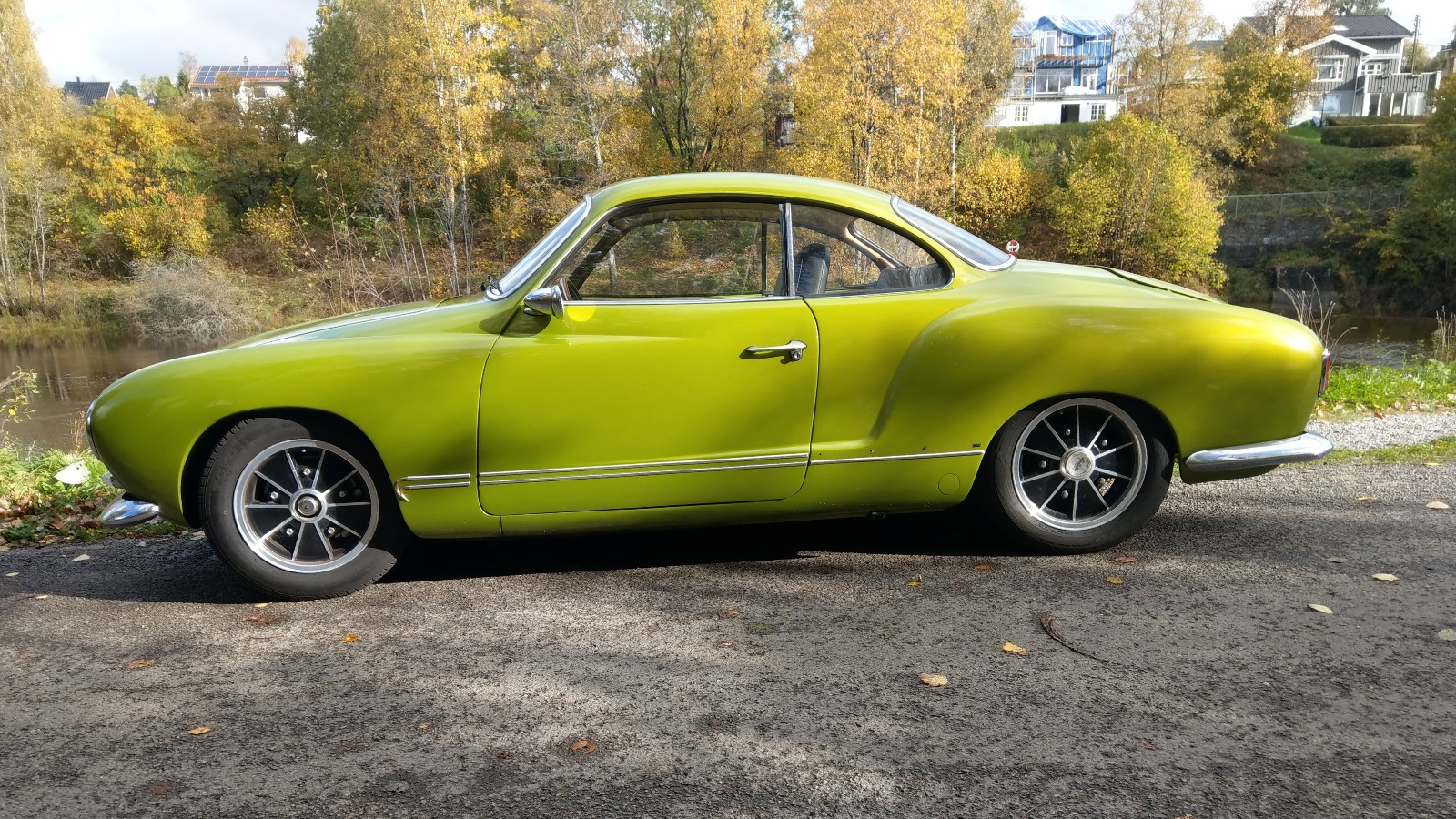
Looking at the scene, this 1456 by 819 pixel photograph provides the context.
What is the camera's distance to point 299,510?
407cm

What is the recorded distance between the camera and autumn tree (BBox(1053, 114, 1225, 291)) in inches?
1693

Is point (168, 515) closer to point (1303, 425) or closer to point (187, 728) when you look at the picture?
point (187, 728)

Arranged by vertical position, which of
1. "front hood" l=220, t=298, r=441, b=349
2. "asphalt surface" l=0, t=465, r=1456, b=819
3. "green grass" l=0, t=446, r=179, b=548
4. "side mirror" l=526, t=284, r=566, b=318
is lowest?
"green grass" l=0, t=446, r=179, b=548

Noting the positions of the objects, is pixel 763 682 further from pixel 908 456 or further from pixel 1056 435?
pixel 1056 435

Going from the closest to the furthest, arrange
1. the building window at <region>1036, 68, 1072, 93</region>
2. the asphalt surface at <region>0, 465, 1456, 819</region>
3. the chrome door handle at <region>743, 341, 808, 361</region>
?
the asphalt surface at <region>0, 465, 1456, 819</region> < the chrome door handle at <region>743, 341, 808, 361</region> < the building window at <region>1036, 68, 1072, 93</region>

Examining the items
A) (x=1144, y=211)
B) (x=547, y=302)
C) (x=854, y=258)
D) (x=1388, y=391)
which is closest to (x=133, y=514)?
(x=547, y=302)

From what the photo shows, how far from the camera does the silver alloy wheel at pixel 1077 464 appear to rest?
14.3 ft

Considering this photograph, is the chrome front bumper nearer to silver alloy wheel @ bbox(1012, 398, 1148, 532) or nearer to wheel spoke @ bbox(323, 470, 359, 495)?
wheel spoke @ bbox(323, 470, 359, 495)

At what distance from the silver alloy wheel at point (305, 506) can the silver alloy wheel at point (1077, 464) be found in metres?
2.76

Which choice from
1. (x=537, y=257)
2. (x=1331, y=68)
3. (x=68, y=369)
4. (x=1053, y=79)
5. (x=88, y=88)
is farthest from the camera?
(x=88, y=88)

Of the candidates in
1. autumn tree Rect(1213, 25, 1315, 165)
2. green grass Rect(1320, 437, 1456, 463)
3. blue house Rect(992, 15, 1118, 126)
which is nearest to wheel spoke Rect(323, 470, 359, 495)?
green grass Rect(1320, 437, 1456, 463)

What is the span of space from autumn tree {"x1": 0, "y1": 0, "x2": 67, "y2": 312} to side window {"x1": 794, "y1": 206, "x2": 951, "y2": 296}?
1672 inches

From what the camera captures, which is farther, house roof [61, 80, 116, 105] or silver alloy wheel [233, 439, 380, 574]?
house roof [61, 80, 116, 105]

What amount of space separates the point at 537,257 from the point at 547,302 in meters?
0.34
